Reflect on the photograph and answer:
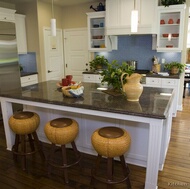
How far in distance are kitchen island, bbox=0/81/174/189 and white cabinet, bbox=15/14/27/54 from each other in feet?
7.94

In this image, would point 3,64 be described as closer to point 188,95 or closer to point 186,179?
point 186,179

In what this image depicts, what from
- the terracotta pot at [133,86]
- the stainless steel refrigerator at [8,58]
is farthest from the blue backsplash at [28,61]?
the terracotta pot at [133,86]

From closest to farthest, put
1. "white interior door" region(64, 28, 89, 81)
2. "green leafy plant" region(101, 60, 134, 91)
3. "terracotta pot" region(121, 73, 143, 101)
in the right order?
"terracotta pot" region(121, 73, 143, 101) < "green leafy plant" region(101, 60, 134, 91) < "white interior door" region(64, 28, 89, 81)

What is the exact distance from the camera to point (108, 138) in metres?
1.96

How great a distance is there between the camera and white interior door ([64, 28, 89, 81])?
18.4ft

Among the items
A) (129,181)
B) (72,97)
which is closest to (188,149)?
(129,181)

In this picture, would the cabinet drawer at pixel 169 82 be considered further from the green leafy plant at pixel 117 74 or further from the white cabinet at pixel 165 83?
the green leafy plant at pixel 117 74

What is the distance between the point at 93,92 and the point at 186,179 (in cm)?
157

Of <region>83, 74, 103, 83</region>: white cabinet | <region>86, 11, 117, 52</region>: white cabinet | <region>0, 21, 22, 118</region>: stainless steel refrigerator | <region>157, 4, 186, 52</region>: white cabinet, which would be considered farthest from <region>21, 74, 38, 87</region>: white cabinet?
<region>157, 4, 186, 52</region>: white cabinet

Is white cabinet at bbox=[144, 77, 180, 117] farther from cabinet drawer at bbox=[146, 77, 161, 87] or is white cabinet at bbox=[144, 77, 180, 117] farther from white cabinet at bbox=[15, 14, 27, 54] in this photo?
white cabinet at bbox=[15, 14, 27, 54]

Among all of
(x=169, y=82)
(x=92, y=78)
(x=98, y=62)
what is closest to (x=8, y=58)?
(x=92, y=78)

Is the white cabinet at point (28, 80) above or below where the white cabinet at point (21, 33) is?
below

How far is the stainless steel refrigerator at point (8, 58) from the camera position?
4246 mm

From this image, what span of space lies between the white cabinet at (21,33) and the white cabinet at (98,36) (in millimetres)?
1685
